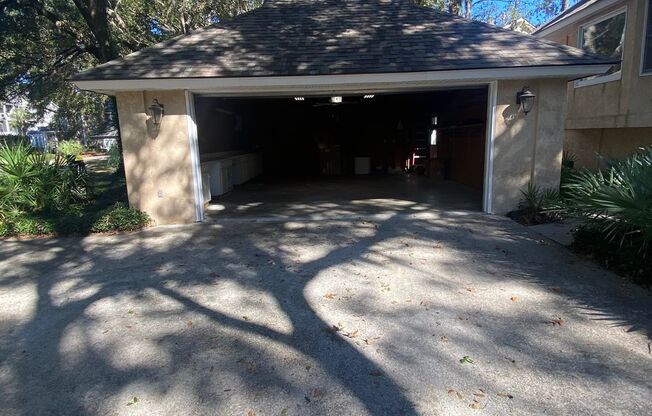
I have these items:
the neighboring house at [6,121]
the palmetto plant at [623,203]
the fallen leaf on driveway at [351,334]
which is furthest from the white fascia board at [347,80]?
the neighboring house at [6,121]

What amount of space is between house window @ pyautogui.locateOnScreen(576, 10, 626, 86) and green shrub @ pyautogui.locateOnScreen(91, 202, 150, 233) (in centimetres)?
1063

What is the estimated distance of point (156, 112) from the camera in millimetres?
7539

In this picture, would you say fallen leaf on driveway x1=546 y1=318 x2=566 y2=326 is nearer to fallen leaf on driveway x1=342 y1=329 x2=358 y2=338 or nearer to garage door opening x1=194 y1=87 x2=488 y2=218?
fallen leaf on driveway x1=342 y1=329 x2=358 y2=338

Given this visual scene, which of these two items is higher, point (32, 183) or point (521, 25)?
point (521, 25)

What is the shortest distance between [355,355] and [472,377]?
2.89 feet

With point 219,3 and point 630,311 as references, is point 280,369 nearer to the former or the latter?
point 630,311

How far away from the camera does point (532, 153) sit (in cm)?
781

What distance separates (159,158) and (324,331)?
5.61 meters

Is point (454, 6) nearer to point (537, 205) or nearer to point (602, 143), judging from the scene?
point (602, 143)

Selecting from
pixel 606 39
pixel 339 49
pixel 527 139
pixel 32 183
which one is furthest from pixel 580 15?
pixel 32 183

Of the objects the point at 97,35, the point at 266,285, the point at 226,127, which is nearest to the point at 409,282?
the point at 266,285

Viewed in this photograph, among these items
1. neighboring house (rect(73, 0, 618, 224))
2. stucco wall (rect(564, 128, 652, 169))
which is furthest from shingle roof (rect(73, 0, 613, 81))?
stucco wall (rect(564, 128, 652, 169))

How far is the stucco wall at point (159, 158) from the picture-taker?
765 cm

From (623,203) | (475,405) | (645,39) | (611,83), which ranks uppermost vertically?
(645,39)
